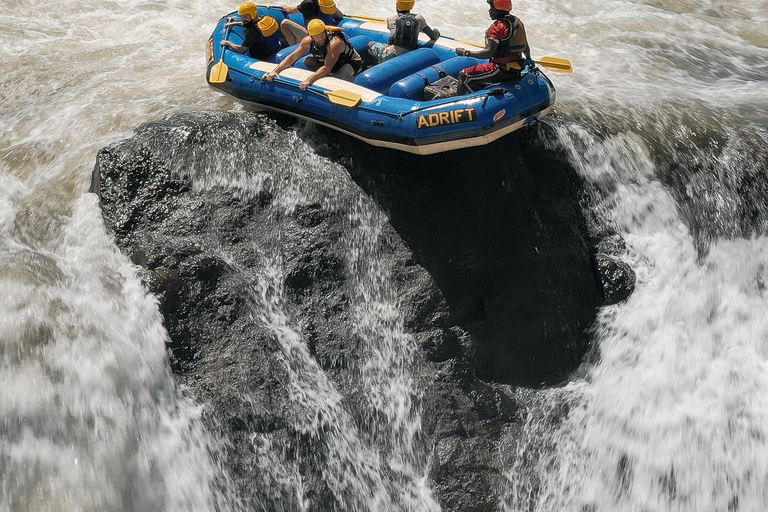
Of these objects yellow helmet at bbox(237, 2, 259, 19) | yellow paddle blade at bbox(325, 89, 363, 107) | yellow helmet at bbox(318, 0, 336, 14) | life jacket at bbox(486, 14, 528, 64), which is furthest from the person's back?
life jacket at bbox(486, 14, 528, 64)

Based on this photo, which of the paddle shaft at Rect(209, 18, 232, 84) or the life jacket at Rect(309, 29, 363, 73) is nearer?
the life jacket at Rect(309, 29, 363, 73)

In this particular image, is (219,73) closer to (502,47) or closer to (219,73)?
(219,73)

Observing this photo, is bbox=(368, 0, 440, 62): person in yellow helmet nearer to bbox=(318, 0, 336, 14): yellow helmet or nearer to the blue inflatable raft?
the blue inflatable raft

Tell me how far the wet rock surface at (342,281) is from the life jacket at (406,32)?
1509mm

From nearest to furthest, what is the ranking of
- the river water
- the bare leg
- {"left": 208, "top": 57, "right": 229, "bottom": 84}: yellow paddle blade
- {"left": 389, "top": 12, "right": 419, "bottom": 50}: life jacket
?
the river water, {"left": 208, "top": 57, "right": 229, "bottom": 84}: yellow paddle blade, {"left": 389, "top": 12, "right": 419, "bottom": 50}: life jacket, the bare leg

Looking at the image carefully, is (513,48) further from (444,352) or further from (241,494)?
(241,494)

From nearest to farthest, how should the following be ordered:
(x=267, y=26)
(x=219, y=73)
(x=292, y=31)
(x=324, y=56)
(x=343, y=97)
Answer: (x=343, y=97) < (x=324, y=56) < (x=219, y=73) < (x=267, y=26) < (x=292, y=31)

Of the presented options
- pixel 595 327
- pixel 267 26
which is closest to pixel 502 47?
pixel 595 327

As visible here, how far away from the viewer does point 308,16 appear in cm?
819

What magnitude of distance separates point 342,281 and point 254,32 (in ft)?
11.1

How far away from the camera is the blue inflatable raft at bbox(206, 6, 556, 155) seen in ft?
19.4

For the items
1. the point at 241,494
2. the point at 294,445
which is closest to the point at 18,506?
the point at 241,494

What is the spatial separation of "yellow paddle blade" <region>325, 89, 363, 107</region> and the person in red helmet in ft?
3.65

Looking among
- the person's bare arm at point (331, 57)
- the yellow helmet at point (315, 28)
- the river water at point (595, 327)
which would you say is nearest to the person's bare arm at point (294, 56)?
the yellow helmet at point (315, 28)
